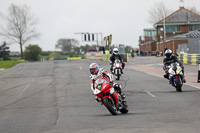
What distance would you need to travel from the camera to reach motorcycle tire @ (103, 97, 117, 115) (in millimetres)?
9750

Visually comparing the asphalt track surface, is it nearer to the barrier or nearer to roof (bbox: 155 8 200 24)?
the barrier

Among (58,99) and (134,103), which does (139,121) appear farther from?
(58,99)

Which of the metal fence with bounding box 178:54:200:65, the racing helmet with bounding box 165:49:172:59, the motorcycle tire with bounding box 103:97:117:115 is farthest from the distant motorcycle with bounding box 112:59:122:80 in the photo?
the metal fence with bounding box 178:54:200:65

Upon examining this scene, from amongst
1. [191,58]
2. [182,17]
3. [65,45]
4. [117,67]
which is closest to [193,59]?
[191,58]

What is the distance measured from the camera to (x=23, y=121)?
33.6ft

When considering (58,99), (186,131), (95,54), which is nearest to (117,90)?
(186,131)

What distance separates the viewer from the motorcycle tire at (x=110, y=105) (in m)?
9.75

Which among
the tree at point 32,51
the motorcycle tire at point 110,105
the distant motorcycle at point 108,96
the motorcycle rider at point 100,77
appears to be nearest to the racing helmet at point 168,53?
the motorcycle rider at point 100,77

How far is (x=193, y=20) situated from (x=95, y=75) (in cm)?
7557

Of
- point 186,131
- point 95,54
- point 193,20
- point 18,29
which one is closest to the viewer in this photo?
point 186,131

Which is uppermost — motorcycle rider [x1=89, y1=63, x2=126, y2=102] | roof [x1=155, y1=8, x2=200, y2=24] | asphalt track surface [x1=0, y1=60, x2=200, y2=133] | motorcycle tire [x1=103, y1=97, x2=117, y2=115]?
roof [x1=155, y1=8, x2=200, y2=24]

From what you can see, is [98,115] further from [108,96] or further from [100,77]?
[100,77]

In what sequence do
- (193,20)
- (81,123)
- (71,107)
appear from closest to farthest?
1. (81,123)
2. (71,107)
3. (193,20)

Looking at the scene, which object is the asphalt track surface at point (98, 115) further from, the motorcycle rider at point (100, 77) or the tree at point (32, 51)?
the tree at point (32, 51)
